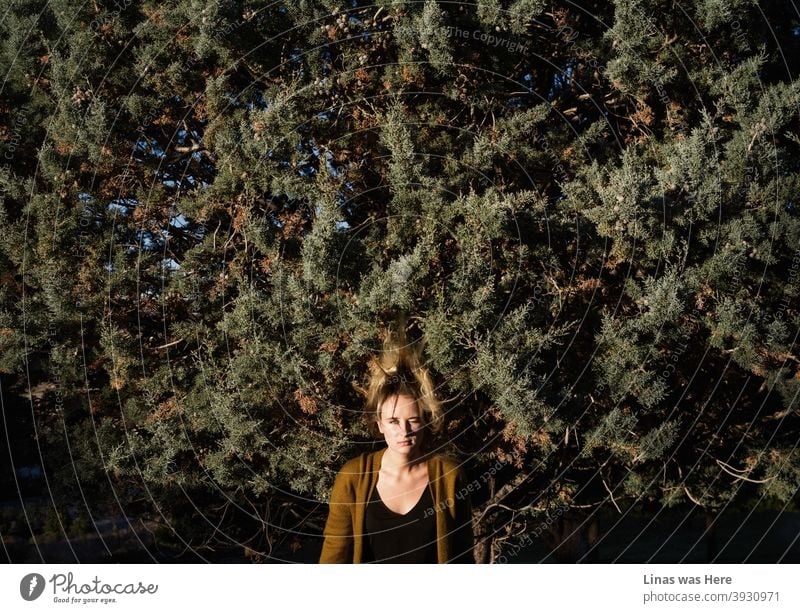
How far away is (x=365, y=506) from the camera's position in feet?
15.8

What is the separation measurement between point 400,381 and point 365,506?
1.12 m

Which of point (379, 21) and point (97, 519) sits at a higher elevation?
point (379, 21)

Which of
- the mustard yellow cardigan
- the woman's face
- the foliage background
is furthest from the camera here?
the foliage background

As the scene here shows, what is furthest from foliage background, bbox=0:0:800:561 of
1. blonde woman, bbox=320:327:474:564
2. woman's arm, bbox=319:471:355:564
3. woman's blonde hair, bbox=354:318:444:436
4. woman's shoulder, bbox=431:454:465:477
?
woman's arm, bbox=319:471:355:564

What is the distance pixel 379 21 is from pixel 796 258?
13.4 feet

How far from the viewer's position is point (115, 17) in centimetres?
646

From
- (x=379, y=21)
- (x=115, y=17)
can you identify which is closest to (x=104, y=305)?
(x=115, y=17)

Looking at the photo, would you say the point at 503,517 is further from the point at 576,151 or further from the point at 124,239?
the point at 124,239

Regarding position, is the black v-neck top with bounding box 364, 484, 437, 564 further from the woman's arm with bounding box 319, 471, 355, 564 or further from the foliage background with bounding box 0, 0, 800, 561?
the foliage background with bounding box 0, 0, 800, 561

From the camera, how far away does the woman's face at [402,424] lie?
511 centimetres

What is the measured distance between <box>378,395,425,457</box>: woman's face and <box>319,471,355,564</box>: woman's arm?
0.47 metres
